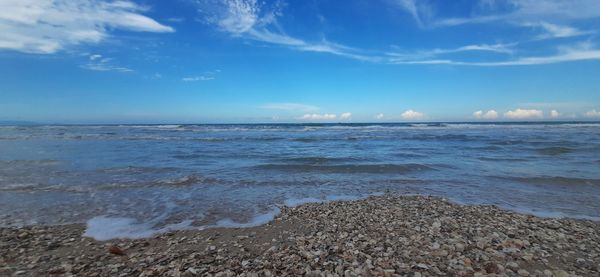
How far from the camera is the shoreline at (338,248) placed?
4.47 m

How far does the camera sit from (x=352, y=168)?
14.6 meters

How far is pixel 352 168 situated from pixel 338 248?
9.65m

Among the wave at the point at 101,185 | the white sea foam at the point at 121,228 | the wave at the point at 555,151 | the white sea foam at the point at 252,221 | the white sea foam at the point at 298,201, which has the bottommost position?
the white sea foam at the point at 298,201

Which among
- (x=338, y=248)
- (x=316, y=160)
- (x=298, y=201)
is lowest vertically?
(x=298, y=201)

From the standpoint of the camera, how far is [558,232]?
5.90 m

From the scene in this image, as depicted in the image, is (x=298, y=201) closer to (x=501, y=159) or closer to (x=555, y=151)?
(x=501, y=159)

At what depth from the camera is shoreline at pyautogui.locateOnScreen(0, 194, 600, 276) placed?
14.7 ft

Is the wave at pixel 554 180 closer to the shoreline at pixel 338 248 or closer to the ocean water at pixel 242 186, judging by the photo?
the ocean water at pixel 242 186

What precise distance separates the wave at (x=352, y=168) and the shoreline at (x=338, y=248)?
22.6 feet

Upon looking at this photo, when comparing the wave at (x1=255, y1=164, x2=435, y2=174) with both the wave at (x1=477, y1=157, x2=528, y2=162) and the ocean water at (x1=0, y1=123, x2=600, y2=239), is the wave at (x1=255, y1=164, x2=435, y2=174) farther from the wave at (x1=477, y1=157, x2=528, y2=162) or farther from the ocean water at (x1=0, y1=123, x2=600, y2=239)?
the wave at (x1=477, y1=157, x2=528, y2=162)

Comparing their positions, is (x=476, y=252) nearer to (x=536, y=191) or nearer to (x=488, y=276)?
(x=488, y=276)

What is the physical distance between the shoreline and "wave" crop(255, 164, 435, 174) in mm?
6880

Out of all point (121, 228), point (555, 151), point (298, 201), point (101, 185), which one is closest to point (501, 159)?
point (555, 151)

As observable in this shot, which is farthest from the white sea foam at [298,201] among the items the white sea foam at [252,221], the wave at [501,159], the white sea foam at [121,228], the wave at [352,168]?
the wave at [501,159]
